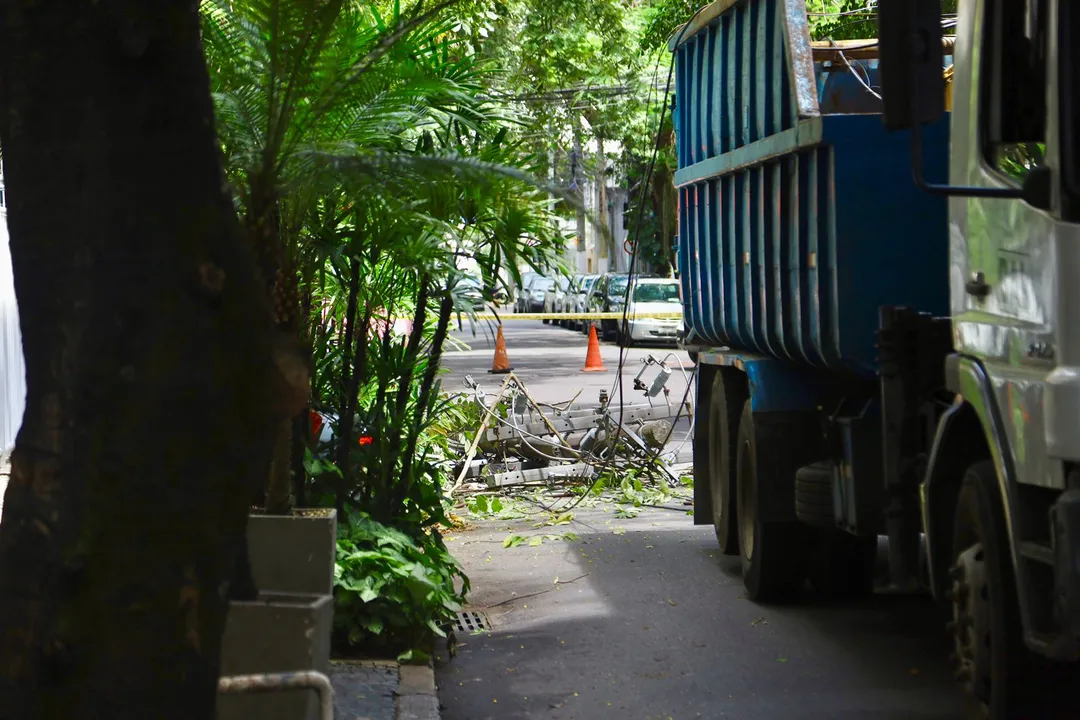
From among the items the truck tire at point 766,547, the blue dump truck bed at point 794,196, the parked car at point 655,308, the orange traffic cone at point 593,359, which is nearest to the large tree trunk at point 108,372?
the blue dump truck bed at point 794,196

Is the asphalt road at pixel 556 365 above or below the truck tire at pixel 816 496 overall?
below

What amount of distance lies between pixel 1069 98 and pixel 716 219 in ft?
16.7

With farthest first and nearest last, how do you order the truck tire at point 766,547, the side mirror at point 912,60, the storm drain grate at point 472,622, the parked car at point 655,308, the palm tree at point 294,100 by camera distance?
the parked car at point 655,308 < the truck tire at point 766,547 < the storm drain grate at point 472,622 < the palm tree at point 294,100 < the side mirror at point 912,60

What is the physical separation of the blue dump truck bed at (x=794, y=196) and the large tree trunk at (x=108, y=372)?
402cm

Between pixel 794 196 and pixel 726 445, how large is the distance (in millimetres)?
2356

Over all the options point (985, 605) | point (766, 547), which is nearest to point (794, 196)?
point (766, 547)

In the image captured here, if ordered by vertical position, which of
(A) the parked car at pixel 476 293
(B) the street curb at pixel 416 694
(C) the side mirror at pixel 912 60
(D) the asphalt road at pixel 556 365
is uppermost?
(C) the side mirror at pixel 912 60

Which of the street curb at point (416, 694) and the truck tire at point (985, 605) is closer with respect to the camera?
the truck tire at point (985, 605)

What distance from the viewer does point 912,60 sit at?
415 centimetres

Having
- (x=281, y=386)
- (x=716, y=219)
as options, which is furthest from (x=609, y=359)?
(x=281, y=386)

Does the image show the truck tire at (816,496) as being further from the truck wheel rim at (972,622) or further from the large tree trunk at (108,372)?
the large tree trunk at (108,372)

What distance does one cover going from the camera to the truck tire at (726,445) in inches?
355

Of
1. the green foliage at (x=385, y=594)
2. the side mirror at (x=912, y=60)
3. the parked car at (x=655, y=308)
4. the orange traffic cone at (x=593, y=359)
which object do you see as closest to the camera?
the side mirror at (x=912, y=60)

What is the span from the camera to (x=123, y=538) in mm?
2805
